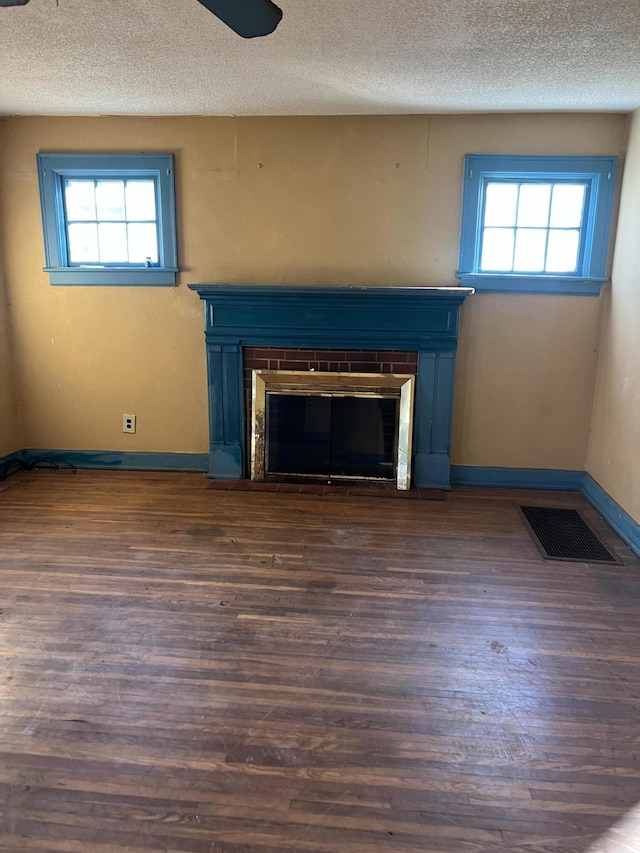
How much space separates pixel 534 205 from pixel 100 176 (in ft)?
9.47

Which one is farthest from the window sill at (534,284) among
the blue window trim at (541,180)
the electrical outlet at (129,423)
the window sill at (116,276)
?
the electrical outlet at (129,423)

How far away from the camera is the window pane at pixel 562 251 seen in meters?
3.71

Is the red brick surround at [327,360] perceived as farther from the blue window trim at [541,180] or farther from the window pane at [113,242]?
the window pane at [113,242]

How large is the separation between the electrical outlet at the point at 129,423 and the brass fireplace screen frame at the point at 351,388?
3.07ft

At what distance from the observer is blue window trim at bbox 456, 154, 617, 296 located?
354 centimetres

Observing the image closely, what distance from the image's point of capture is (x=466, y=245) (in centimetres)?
371

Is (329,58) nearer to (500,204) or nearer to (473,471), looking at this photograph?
(500,204)

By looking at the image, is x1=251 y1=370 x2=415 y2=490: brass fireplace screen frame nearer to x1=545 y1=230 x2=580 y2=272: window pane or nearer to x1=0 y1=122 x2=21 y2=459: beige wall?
x1=545 y1=230 x2=580 y2=272: window pane

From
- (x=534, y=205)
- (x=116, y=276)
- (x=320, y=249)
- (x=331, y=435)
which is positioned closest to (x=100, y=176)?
(x=116, y=276)

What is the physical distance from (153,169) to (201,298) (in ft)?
2.98

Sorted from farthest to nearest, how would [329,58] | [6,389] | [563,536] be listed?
[6,389] → [563,536] → [329,58]

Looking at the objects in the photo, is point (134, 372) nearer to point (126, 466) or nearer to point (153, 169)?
point (126, 466)

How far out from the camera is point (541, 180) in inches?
144

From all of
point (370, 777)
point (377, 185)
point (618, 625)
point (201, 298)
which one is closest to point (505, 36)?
point (377, 185)
